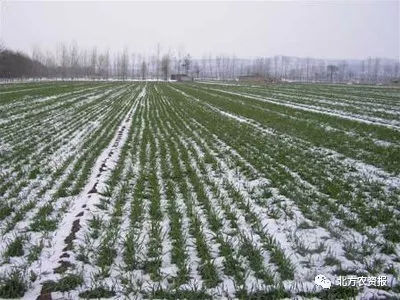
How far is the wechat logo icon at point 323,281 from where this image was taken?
4582 millimetres

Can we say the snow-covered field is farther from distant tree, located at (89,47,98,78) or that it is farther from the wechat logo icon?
distant tree, located at (89,47,98,78)

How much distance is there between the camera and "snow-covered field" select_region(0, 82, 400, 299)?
4.73 metres

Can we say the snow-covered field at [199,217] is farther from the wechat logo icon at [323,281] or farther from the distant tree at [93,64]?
the distant tree at [93,64]

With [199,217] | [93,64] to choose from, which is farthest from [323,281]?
[93,64]

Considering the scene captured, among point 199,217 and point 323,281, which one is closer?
point 323,281

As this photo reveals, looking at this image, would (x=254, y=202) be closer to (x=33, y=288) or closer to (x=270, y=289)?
(x=270, y=289)

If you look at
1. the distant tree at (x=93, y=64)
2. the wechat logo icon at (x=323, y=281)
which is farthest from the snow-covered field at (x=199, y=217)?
the distant tree at (x=93, y=64)

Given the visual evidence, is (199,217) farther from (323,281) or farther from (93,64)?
(93,64)

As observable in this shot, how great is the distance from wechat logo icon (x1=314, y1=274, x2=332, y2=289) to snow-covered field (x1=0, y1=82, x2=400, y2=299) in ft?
0.23

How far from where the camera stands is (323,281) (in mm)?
4676

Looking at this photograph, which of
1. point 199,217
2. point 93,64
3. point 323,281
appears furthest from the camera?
point 93,64

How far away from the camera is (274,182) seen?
875cm

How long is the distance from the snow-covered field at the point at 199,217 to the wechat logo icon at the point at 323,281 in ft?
0.23

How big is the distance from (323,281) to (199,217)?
2.64m
